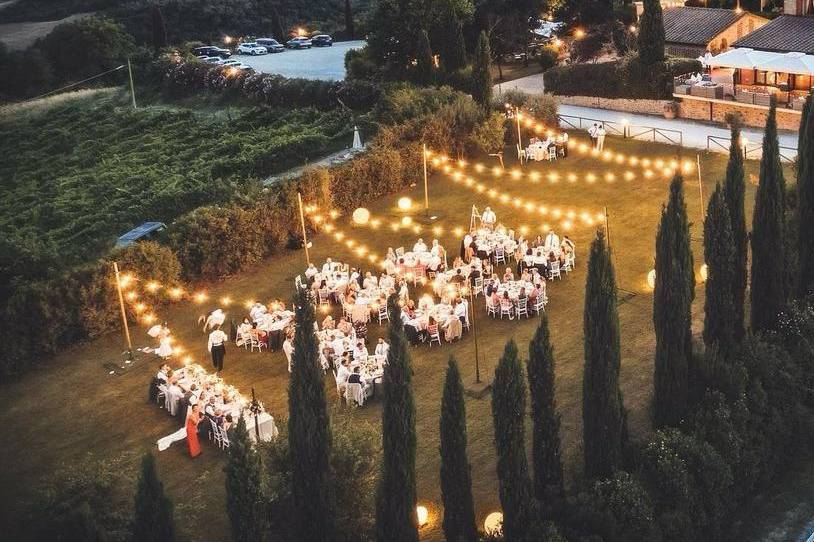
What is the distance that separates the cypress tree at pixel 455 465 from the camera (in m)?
15.2

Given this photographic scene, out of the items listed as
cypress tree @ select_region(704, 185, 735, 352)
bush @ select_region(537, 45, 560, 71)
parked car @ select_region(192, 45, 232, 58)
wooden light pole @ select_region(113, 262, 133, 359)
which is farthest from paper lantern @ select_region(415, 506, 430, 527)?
parked car @ select_region(192, 45, 232, 58)

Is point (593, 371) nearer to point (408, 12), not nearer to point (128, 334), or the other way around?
point (128, 334)

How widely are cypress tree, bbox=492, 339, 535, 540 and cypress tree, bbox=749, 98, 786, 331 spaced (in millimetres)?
8159

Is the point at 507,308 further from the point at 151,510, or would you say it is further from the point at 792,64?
the point at 792,64

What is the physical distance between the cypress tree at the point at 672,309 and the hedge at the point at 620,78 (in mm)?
25137

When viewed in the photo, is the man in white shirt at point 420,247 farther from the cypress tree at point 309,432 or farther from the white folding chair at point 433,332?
the cypress tree at point 309,432

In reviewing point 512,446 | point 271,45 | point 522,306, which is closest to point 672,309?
point 512,446

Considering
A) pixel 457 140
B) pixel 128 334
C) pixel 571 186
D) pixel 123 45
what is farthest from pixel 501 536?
pixel 123 45

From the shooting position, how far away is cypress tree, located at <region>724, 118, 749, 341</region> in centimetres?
2048

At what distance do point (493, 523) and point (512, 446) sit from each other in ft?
6.79

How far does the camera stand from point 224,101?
5531 cm

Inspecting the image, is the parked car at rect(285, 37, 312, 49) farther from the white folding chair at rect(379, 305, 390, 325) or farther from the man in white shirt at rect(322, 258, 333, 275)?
the white folding chair at rect(379, 305, 390, 325)

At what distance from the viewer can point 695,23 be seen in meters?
47.5

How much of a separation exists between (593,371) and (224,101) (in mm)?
Result: 42064
